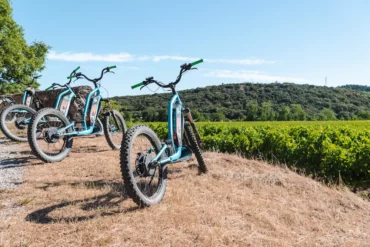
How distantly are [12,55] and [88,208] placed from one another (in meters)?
23.7

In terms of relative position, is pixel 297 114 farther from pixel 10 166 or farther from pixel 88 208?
pixel 88 208

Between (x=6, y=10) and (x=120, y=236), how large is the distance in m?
26.7

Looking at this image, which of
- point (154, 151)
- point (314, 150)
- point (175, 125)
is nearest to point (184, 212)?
point (154, 151)

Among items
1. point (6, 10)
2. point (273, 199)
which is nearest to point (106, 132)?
point (273, 199)

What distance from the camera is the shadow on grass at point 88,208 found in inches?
121

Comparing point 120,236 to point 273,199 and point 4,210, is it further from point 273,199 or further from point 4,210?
point 273,199

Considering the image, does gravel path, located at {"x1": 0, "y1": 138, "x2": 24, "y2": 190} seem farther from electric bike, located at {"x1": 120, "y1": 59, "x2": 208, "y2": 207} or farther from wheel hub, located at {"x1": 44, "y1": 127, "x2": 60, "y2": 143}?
electric bike, located at {"x1": 120, "y1": 59, "x2": 208, "y2": 207}

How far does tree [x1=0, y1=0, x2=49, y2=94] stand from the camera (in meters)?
23.2

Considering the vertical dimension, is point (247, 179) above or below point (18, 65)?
below

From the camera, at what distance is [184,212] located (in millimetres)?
3332

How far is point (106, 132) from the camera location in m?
6.46

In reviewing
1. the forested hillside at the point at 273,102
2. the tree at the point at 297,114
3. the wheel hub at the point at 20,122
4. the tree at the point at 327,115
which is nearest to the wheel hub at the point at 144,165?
the wheel hub at the point at 20,122

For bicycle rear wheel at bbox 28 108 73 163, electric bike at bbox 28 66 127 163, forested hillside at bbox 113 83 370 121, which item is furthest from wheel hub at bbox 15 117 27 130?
forested hillside at bbox 113 83 370 121

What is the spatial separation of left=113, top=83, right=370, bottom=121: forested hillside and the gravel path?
30.9 m
